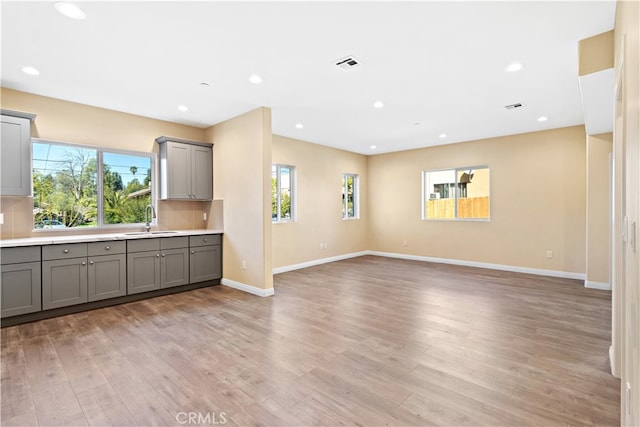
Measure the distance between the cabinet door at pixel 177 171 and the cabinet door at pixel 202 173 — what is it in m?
0.08

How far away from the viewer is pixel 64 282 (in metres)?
3.60

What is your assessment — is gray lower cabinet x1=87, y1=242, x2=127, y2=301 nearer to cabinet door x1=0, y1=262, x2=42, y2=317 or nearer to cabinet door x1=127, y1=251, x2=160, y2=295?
cabinet door x1=127, y1=251, x2=160, y2=295

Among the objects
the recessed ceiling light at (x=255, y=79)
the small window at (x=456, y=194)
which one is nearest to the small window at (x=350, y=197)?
the small window at (x=456, y=194)

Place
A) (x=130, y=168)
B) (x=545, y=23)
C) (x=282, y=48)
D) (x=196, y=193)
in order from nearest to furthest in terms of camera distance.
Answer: (x=545, y=23), (x=282, y=48), (x=130, y=168), (x=196, y=193)

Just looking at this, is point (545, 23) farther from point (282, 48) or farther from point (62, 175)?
point (62, 175)

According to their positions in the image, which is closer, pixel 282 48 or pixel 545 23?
pixel 545 23

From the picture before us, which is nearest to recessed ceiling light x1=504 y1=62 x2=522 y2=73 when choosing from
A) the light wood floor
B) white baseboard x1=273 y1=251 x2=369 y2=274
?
the light wood floor

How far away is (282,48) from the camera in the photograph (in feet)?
9.04

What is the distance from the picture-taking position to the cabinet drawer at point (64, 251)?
346 centimetres

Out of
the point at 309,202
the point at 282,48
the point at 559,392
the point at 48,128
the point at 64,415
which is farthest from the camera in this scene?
the point at 309,202

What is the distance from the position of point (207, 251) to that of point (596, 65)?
5.20 meters

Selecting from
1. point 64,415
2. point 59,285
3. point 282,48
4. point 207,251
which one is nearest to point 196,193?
point 207,251

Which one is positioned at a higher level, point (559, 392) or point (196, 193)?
point (196, 193)

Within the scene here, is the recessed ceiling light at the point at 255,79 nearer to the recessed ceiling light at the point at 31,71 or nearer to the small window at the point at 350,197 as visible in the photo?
the recessed ceiling light at the point at 31,71
